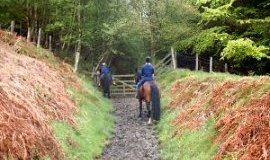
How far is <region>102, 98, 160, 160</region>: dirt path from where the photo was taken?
1382cm

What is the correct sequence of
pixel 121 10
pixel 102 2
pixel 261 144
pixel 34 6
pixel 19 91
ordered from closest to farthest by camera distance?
pixel 261 144 < pixel 19 91 < pixel 34 6 < pixel 102 2 < pixel 121 10

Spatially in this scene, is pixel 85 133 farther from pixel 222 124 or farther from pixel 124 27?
pixel 124 27

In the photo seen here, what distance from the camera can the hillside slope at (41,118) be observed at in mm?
10164

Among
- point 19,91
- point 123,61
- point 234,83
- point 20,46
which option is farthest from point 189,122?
point 123,61

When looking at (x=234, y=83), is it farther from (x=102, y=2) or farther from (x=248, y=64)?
(x=102, y=2)

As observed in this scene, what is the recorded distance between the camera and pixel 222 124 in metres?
11.9

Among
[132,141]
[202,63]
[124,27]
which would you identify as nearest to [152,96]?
[132,141]

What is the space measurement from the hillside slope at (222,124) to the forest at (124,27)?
30.9ft

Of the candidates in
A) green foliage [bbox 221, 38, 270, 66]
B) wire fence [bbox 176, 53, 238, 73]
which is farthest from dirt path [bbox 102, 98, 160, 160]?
wire fence [bbox 176, 53, 238, 73]

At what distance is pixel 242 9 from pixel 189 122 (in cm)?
Result: 1120

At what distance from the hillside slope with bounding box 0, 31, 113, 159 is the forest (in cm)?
970

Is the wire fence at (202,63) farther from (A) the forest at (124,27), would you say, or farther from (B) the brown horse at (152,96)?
(B) the brown horse at (152,96)

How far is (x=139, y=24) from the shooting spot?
34.8 meters

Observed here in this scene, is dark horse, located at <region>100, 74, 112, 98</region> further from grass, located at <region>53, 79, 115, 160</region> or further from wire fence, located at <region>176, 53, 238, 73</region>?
grass, located at <region>53, 79, 115, 160</region>
